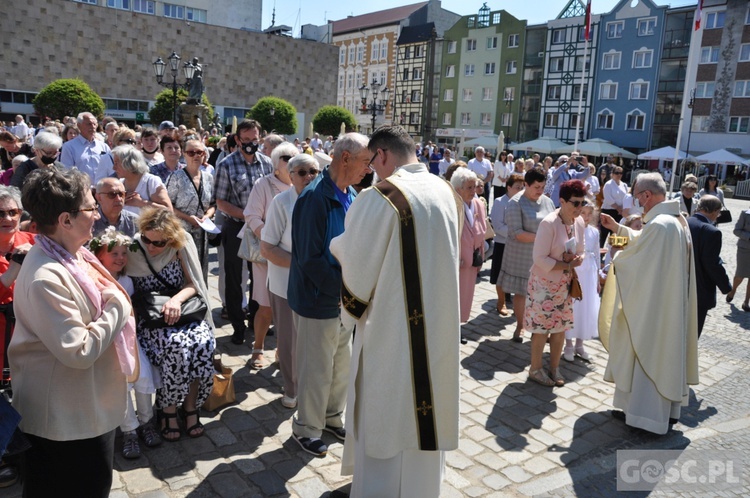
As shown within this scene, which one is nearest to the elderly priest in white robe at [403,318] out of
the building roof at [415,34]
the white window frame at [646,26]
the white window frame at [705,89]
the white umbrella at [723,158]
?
the white umbrella at [723,158]

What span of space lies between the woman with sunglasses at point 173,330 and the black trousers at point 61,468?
4.69ft

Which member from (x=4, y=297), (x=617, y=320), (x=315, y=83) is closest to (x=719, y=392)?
(x=617, y=320)

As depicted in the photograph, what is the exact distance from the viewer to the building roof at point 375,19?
209ft

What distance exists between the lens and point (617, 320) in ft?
15.7

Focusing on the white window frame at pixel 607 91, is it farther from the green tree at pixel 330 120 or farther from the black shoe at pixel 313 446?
the black shoe at pixel 313 446

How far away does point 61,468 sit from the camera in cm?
249

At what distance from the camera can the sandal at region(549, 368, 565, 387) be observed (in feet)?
18.3

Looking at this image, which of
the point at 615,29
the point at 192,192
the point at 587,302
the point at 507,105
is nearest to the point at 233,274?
the point at 192,192

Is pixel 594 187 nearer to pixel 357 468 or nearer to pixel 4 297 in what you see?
pixel 357 468

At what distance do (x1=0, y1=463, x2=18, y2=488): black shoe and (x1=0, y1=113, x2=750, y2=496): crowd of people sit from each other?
2.15 ft

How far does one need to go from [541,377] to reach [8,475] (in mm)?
4453

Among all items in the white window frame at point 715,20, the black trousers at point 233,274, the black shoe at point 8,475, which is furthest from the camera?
the white window frame at point 715,20

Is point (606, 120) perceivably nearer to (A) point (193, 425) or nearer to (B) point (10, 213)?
(A) point (193, 425)

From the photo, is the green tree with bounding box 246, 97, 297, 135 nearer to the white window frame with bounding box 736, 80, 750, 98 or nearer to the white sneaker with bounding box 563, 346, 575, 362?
the white window frame with bounding box 736, 80, 750, 98
